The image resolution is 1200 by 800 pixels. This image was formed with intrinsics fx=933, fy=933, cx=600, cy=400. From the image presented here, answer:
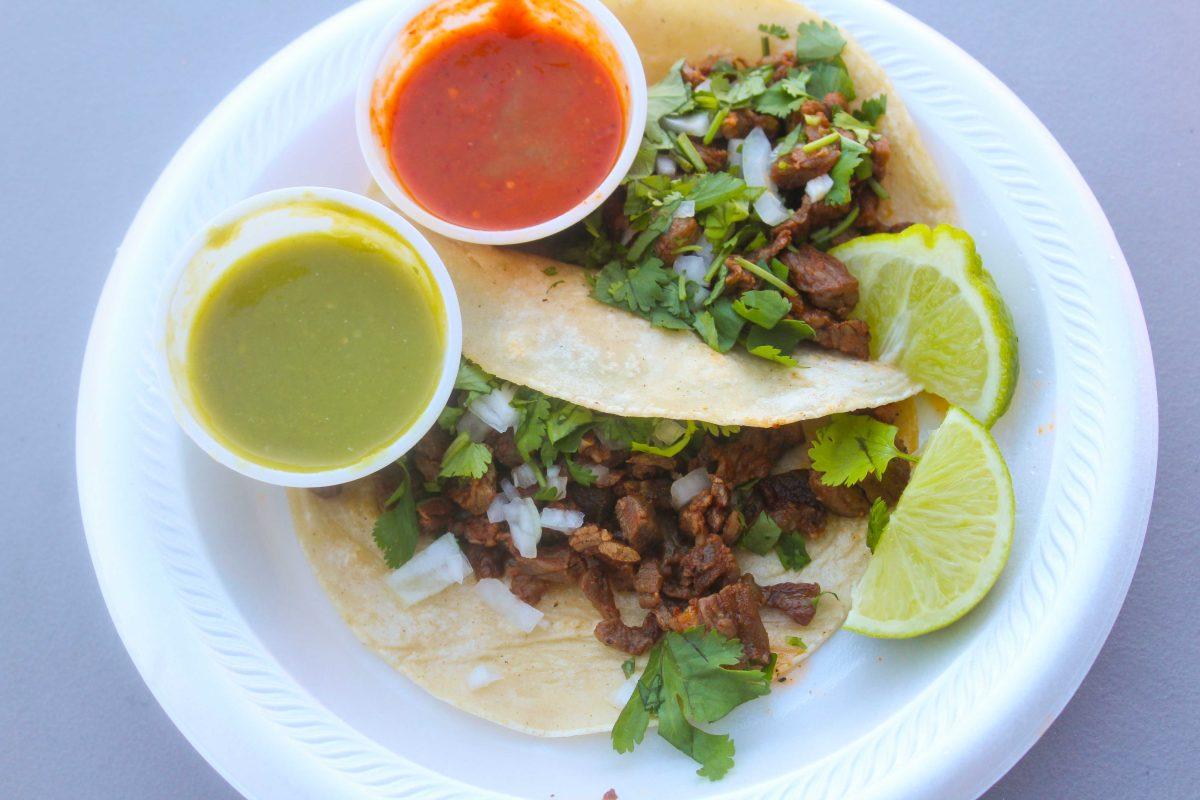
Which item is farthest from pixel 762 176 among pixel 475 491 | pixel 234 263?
pixel 234 263

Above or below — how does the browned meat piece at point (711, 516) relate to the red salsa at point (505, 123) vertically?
below

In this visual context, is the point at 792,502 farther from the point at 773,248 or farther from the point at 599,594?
the point at 773,248

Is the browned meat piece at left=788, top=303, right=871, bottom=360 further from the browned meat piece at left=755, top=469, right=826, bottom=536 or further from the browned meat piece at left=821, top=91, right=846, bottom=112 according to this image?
the browned meat piece at left=821, top=91, right=846, bottom=112

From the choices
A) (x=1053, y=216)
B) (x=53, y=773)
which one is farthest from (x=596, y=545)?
(x=53, y=773)

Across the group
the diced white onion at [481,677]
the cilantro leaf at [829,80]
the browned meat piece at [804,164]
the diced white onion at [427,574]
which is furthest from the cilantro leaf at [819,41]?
the diced white onion at [481,677]

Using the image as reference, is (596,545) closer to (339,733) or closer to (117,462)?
(339,733)

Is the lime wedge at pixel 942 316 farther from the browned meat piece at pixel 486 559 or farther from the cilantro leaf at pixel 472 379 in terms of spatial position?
the browned meat piece at pixel 486 559
